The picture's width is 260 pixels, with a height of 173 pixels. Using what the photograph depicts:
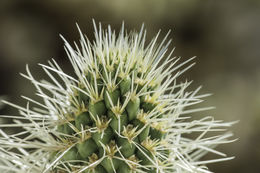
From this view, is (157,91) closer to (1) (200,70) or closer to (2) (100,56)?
(2) (100,56)

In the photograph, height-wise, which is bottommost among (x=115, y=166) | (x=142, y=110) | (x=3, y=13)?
(x=115, y=166)

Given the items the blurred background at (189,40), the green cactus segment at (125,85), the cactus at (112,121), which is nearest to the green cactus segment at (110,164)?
the cactus at (112,121)

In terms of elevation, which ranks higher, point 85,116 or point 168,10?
point 168,10

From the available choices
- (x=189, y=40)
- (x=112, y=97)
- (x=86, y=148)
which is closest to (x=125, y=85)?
(x=112, y=97)

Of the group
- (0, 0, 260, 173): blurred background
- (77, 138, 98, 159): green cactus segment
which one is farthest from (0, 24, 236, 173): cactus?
(0, 0, 260, 173): blurred background

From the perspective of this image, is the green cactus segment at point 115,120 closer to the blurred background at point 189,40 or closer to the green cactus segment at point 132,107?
the green cactus segment at point 132,107

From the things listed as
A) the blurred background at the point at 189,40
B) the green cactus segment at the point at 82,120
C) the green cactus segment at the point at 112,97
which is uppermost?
the blurred background at the point at 189,40

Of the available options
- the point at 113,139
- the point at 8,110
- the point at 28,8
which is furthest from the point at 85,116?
the point at 28,8
